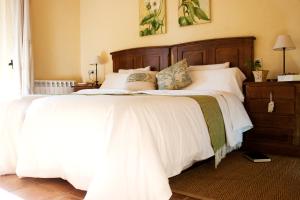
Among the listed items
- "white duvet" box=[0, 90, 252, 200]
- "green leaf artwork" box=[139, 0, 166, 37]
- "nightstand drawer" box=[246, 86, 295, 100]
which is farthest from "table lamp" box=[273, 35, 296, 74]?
"green leaf artwork" box=[139, 0, 166, 37]

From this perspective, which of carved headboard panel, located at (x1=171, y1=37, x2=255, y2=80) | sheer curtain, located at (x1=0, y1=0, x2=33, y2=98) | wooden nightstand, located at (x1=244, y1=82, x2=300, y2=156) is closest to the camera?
wooden nightstand, located at (x1=244, y1=82, x2=300, y2=156)

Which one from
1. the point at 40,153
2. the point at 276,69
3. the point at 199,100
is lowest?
the point at 40,153

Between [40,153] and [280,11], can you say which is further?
[280,11]

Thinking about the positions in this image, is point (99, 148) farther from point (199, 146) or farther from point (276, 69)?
point (276, 69)

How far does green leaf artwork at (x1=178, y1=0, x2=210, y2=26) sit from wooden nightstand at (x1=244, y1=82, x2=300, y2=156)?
1250mm

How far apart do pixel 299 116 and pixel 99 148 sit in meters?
2.13

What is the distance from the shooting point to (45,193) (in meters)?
2.03

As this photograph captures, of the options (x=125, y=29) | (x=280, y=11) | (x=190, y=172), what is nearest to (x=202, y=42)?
(x=280, y=11)

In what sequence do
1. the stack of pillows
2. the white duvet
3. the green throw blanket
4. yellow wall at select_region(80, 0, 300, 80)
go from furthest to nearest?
yellow wall at select_region(80, 0, 300, 80) → the stack of pillows → the green throw blanket → the white duvet

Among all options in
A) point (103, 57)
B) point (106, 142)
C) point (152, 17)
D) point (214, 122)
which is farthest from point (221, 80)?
point (103, 57)

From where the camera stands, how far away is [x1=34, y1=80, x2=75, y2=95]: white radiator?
15.0 ft

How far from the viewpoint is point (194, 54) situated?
393 cm

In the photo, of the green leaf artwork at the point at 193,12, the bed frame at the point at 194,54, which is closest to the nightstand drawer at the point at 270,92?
the bed frame at the point at 194,54

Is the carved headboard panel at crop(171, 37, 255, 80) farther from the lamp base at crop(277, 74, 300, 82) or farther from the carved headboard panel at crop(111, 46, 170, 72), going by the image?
the lamp base at crop(277, 74, 300, 82)
